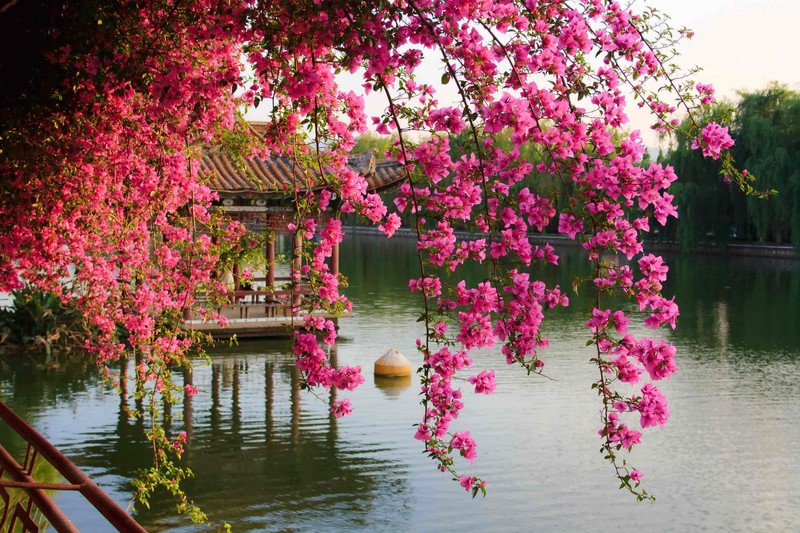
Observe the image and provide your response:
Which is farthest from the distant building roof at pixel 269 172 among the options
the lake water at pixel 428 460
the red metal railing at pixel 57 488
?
the red metal railing at pixel 57 488

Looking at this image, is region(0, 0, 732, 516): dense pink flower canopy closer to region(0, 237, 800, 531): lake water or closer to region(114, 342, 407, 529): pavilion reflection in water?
region(114, 342, 407, 529): pavilion reflection in water

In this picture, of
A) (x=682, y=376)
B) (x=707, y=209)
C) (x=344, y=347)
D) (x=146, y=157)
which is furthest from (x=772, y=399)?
(x=707, y=209)

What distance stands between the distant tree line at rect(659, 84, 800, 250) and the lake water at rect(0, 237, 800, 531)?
14875 mm

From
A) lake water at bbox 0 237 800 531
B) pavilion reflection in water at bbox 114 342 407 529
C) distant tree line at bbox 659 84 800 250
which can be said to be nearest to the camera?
lake water at bbox 0 237 800 531

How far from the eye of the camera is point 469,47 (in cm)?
265

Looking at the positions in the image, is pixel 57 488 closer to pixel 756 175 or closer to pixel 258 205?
pixel 258 205

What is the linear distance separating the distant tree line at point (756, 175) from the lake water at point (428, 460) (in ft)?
48.8

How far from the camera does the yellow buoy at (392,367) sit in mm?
11977

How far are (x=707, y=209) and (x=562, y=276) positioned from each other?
646 cm


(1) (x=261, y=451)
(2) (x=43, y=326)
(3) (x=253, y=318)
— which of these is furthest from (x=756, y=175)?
(1) (x=261, y=451)

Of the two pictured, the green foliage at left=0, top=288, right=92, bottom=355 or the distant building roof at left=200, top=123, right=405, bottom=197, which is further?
the distant building roof at left=200, top=123, right=405, bottom=197

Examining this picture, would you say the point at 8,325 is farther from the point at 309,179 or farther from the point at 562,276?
the point at 562,276

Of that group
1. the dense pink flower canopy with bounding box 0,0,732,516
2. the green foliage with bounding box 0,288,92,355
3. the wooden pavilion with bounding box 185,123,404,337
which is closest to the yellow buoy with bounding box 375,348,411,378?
the wooden pavilion with bounding box 185,123,404,337

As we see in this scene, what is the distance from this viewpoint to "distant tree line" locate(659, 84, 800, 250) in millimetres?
28469
